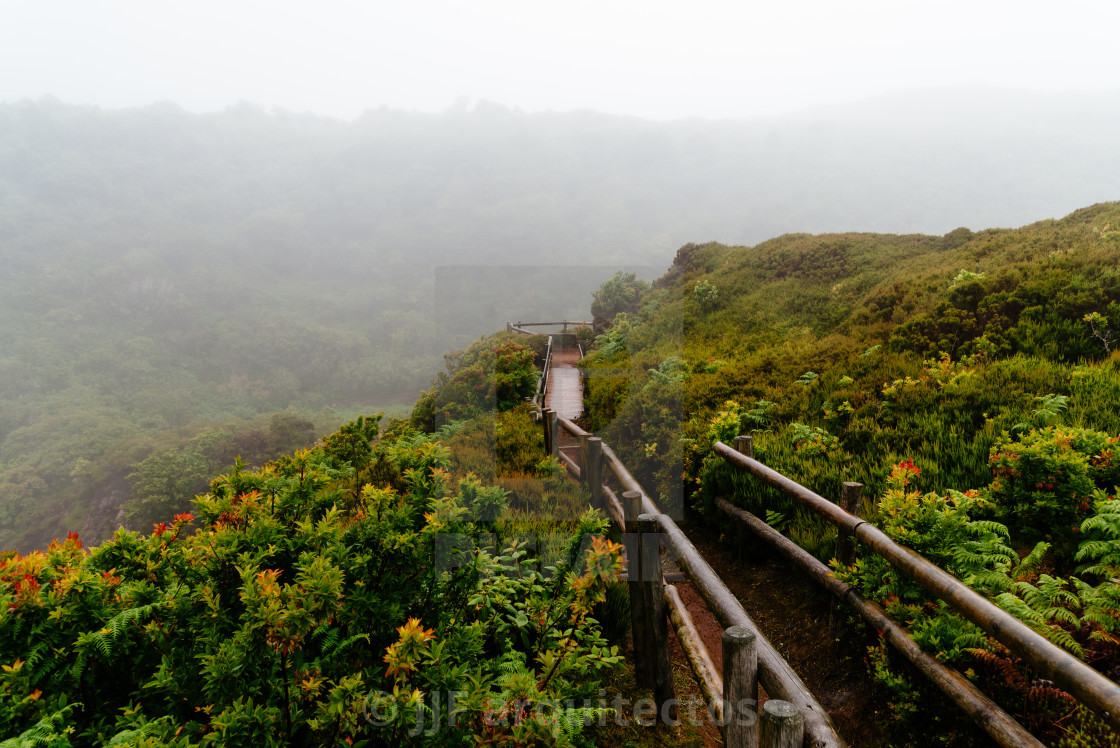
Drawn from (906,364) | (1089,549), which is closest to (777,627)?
(1089,549)

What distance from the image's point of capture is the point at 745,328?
46.2 ft

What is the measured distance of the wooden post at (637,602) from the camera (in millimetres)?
3207

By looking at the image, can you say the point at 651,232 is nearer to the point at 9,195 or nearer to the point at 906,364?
the point at 906,364

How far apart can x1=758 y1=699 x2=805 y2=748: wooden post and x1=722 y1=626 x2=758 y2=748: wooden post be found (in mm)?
358

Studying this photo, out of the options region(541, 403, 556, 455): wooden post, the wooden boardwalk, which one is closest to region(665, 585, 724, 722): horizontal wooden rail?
region(541, 403, 556, 455): wooden post

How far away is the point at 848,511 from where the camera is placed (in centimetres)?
393

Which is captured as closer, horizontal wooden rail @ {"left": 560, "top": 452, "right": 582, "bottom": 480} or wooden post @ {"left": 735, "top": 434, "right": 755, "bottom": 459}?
wooden post @ {"left": 735, "top": 434, "right": 755, "bottom": 459}

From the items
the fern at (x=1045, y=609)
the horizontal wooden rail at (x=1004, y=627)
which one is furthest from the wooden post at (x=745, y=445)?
the fern at (x=1045, y=609)

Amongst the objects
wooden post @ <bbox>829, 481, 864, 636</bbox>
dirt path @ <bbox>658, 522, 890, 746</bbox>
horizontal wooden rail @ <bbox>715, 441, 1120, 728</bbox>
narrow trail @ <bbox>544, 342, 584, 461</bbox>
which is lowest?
dirt path @ <bbox>658, 522, 890, 746</bbox>

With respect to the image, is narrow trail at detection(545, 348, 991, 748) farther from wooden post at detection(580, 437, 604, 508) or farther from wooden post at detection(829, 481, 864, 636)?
wooden post at detection(580, 437, 604, 508)

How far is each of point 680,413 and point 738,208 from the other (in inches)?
6309

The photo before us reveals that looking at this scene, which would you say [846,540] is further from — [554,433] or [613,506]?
[554,433]

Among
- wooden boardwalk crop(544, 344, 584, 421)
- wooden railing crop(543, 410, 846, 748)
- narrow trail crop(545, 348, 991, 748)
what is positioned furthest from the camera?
wooden boardwalk crop(544, 344, 584, 421)

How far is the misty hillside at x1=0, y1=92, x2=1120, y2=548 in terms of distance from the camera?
67000mm
